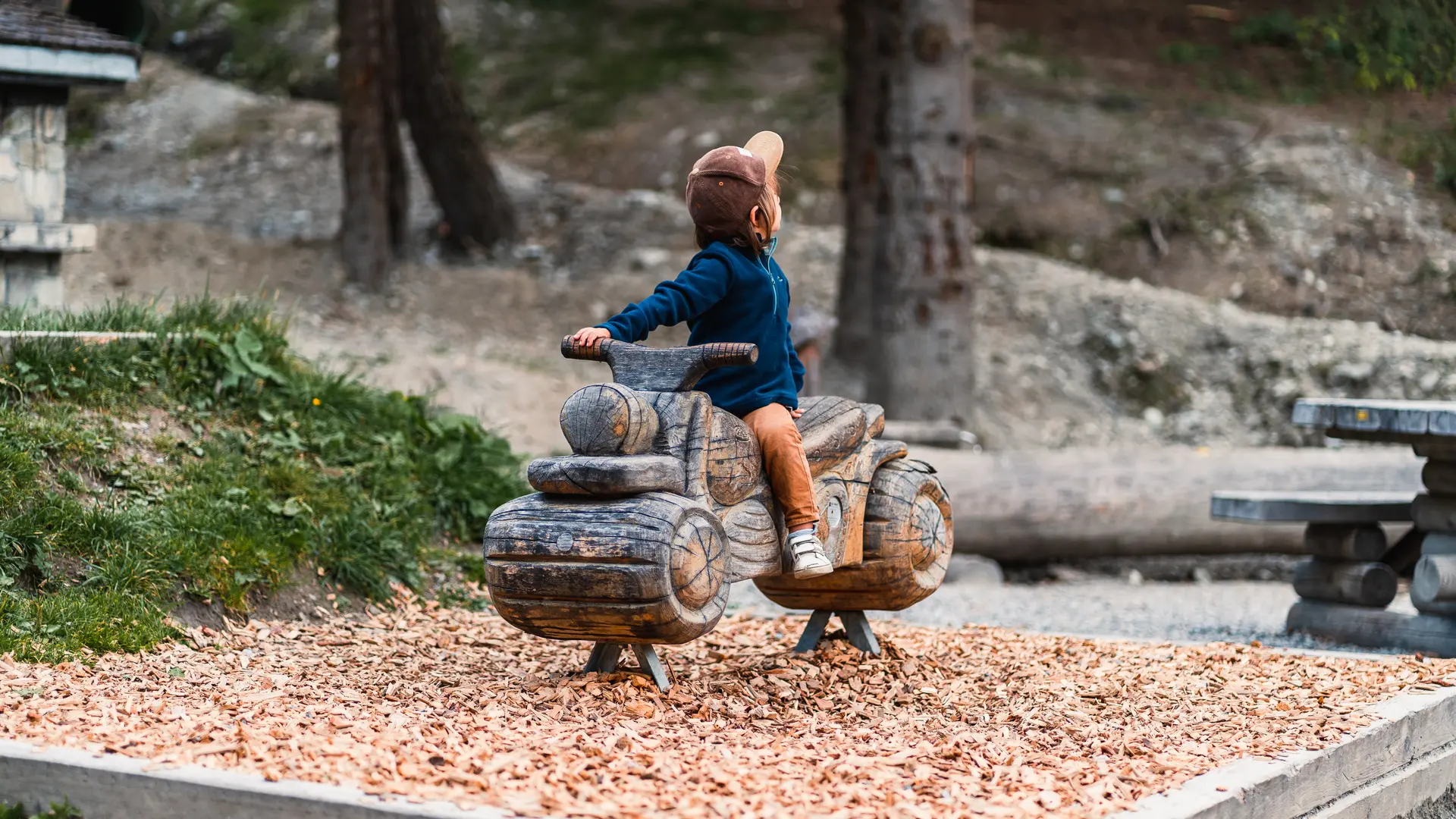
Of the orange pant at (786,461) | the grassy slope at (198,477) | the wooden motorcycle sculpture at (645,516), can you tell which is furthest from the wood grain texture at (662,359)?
the grassy slope at (198,477)

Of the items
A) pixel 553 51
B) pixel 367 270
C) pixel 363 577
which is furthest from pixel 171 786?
pixel 553 51

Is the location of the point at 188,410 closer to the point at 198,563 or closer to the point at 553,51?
the point at 198,563

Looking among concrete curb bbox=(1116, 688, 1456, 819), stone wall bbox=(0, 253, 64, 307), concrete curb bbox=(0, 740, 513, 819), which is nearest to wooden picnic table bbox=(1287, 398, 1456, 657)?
concrete curb bbox=(1116, 688, 1456, 819)

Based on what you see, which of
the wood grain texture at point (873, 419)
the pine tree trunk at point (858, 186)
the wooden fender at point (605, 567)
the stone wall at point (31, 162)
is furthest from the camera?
the pine tree trunk at point (858, 186)

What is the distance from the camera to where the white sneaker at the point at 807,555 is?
4375 mm

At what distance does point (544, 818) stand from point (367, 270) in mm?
9621

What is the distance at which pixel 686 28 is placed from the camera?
61.3 feet

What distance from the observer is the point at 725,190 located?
4.36m

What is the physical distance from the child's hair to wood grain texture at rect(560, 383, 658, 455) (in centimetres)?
61

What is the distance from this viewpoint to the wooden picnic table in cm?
575

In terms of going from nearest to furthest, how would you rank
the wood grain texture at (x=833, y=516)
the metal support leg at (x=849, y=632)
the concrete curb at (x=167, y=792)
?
the concrete curb at (x=167, y=792), the wood grain texture at (x=833, y=516), the metal support leg at (x=849, y=632)

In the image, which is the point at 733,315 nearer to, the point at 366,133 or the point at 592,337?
the point at 592,337

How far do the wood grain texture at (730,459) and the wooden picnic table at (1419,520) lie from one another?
9.25 feet

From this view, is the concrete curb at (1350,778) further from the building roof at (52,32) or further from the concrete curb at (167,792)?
the building roof at (52,32)
